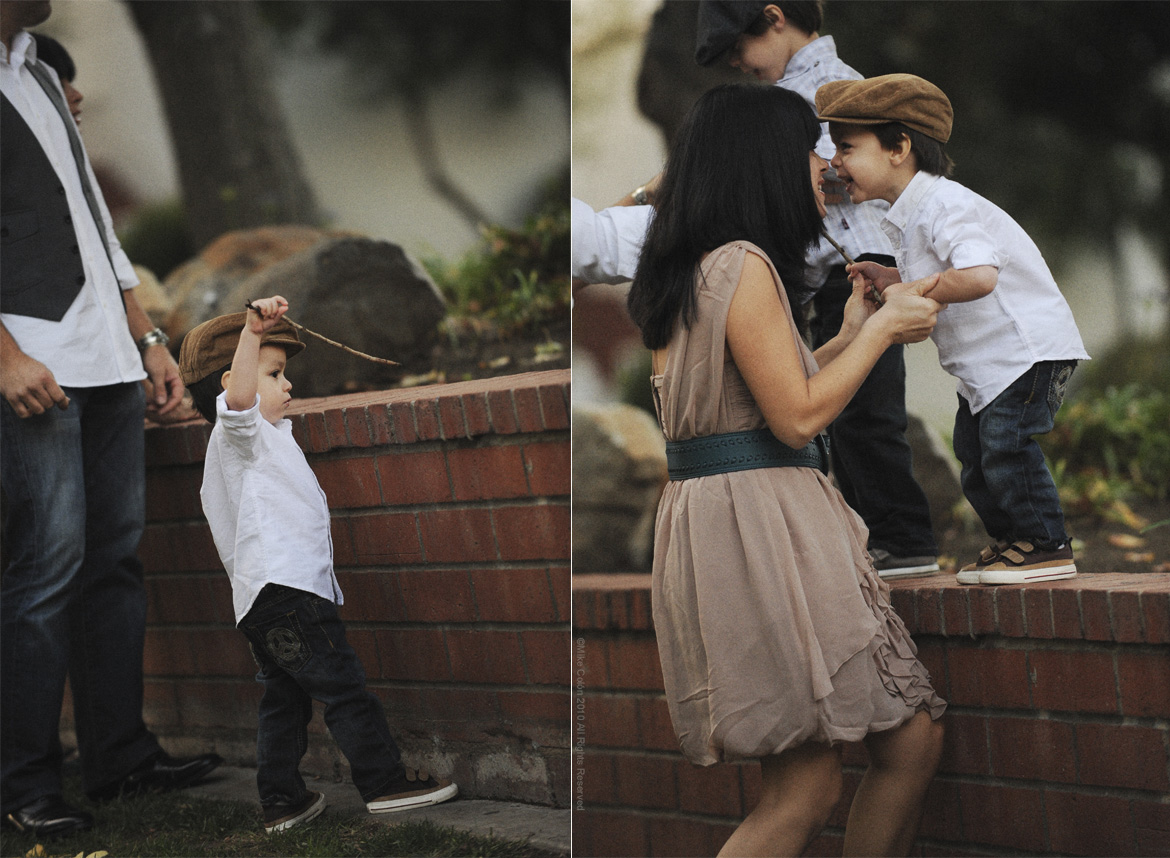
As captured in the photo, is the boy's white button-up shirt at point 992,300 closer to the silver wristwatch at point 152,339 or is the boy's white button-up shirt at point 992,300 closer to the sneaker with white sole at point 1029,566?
the sneaker with white sole at point 1029,566

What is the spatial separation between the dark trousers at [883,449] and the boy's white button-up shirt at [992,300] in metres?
0.23

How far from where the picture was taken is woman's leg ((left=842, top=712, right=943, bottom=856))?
5.97ft

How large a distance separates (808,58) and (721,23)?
0.21m

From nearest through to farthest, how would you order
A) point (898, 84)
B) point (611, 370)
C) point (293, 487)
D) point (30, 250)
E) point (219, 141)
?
point (898, 84), point (293, 487), point (30, 250), point (611, 370), point (219, 141)

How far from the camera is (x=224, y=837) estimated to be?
7.32 feet

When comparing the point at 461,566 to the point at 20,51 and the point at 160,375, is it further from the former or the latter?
the point at 20,51

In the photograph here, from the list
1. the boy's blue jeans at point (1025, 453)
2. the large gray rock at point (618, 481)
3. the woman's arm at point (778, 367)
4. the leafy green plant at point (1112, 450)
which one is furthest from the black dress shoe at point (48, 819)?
the leafy green plant at point (1112, 450)

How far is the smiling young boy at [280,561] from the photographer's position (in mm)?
2055

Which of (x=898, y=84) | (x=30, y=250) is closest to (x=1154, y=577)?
(x=898, y=84)

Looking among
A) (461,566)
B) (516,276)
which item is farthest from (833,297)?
(461,566)

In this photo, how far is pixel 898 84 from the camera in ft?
6.30

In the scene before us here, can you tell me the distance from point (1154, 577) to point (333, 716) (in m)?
1.61

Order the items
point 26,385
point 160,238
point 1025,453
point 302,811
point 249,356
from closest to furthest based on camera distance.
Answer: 1. point 1025,453
2. point 249,356
3. point 302,811
4. point 26,385
5. point 160,238

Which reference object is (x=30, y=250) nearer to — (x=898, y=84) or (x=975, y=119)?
(x=898, y=84)
